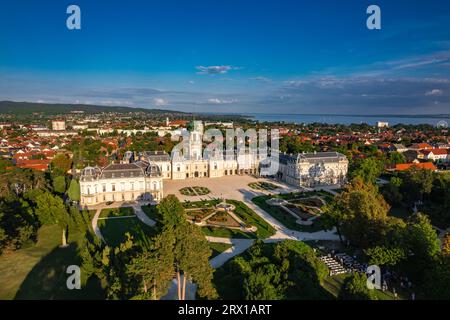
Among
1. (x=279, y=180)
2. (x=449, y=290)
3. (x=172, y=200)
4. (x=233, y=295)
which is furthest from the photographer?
(x=279, y=180)

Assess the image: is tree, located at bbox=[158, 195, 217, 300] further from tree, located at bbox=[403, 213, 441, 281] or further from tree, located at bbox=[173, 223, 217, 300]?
tree, located at bbox=[403, 213, 441, 281]

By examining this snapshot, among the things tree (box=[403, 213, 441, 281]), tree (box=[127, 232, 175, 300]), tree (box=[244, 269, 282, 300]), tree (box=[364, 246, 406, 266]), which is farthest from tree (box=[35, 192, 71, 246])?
tree (box=[403, 213, 441, 281])

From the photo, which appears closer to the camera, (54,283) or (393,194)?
(54,283)

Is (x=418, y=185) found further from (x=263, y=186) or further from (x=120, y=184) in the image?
(x=120, y=184)

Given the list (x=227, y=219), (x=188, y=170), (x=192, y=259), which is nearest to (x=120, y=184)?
(x=227, y=219)

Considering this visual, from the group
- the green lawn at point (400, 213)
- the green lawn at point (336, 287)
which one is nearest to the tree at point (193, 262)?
the green lawn at point (336, 287)

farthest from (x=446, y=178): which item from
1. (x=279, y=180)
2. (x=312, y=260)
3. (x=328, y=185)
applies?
(x=312, y=260)
